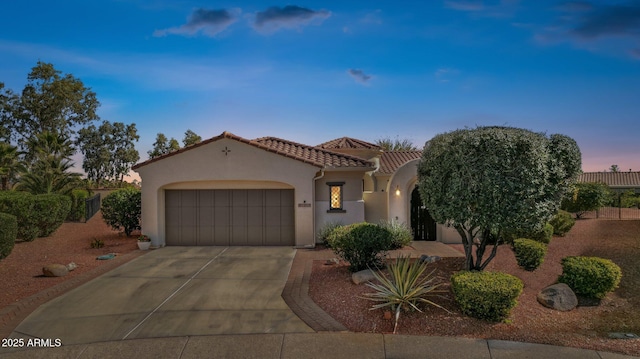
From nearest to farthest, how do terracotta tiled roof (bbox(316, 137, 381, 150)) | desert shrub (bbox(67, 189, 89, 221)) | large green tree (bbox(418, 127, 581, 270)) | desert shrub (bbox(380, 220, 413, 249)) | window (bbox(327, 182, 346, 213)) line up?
large green tree (bbox(418, 127, 581, 270))
desert shrub (bbox(380, 220, 413, 249))
window (bbox(327, 182, 346, 213))
terracotta tiled roof (bbox(316, 137, 381, 150))
desert shrub (bbox(67, 189, 89, 221))

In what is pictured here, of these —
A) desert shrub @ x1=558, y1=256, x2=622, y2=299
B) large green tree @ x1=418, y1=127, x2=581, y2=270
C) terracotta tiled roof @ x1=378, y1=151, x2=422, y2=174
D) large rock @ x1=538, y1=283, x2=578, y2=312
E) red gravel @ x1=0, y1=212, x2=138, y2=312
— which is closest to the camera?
large green tree @ x1=418, y1=127, x2=581, y2=270

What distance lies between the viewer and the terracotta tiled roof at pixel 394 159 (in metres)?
20.5

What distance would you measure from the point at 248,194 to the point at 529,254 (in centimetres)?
953

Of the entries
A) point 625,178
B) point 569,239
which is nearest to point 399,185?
point 569,239

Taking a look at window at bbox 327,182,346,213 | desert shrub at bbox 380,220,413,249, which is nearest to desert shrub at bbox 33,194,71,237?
window at bbox 327,182,346,213

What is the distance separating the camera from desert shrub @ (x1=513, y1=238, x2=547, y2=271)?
11359 millimetres

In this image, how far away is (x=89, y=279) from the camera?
35.2 feet

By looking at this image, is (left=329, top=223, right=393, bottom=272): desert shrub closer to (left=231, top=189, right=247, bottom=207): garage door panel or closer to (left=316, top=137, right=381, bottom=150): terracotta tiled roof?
(left=231, top=189, right=247, bottom=207): garage door panel

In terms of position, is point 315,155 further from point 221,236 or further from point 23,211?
point 23,211

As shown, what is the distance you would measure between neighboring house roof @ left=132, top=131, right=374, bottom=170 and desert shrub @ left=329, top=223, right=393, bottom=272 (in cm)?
489

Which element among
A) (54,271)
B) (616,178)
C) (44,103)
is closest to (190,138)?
(44,103)

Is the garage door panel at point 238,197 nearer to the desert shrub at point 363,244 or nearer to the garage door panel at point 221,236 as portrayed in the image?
the garage door panel at point 221,236

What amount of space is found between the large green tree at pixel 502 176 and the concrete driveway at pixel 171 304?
424 centimetres

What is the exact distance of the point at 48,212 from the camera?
1686cm
